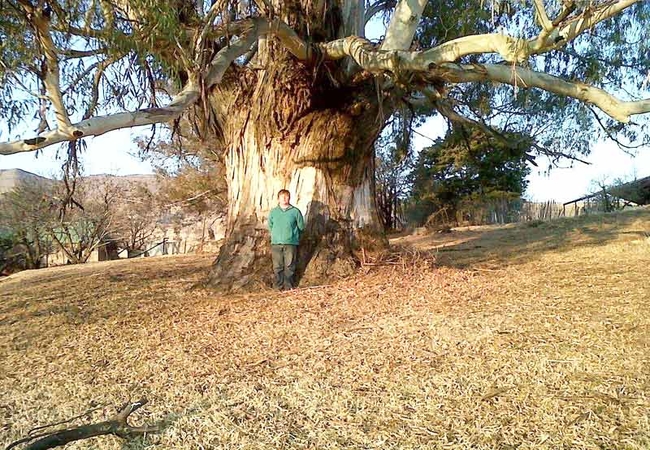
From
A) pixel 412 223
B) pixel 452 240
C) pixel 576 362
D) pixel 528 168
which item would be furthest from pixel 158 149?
pixel 576 362

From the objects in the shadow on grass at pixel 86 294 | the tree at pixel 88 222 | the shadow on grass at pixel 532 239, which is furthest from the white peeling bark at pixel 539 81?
the tree at pixel 88 222

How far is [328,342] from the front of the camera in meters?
3.78

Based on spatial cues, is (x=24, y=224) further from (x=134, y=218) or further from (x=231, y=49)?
(x=231, y=49)

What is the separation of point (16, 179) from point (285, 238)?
547 inches

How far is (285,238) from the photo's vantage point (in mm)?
5719

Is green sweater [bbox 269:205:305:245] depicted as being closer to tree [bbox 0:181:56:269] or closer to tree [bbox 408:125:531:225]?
tree [bbox 0:181:56:269]

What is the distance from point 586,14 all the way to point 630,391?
3078 millimetres

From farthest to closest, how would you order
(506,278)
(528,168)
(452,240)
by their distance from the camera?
(528,168), (452,240), (506,278)

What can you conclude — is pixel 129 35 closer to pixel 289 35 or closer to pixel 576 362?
pixel 289 35

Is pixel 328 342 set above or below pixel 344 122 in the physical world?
below

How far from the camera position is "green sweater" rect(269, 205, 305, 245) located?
5.73 m

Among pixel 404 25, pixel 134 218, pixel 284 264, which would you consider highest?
pixel 404 25

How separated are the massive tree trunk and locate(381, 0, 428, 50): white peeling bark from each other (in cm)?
64

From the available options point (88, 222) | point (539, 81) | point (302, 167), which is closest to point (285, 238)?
point (302, 167)
